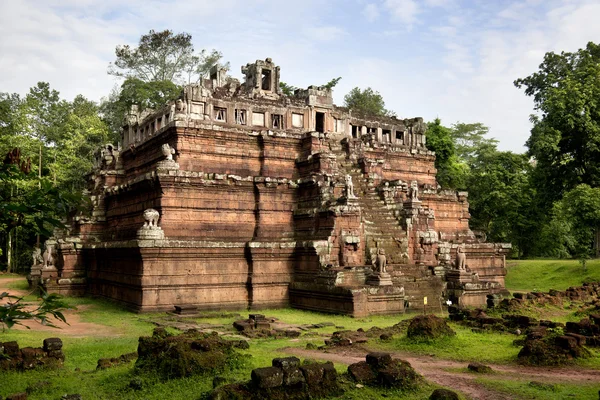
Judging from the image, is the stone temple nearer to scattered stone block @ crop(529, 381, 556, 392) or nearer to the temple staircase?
the temple staircase

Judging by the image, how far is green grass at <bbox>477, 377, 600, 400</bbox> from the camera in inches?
355

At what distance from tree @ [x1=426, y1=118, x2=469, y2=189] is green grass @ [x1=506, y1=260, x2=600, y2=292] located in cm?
1334

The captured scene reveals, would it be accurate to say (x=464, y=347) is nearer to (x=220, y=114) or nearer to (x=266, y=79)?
(x=220, y=114)

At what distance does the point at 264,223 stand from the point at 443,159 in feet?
104

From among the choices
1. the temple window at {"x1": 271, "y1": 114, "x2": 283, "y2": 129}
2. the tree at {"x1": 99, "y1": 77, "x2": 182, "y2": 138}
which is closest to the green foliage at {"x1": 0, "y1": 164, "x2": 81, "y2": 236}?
the temple window at {"x1": 271, "y1": 114, "x2": 283, "y2": 129}

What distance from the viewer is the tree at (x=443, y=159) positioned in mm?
50531

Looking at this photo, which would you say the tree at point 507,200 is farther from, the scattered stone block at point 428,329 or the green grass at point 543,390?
the green grass at point 543,390

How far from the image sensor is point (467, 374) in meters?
10.7

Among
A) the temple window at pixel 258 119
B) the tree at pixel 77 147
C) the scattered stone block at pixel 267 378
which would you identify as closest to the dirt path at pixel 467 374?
the scattered stone block at pixel 267 378

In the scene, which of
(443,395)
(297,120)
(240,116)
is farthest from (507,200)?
(443,395)

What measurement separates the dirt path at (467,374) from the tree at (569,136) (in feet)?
88.3

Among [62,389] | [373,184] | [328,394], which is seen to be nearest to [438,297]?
[373,184]

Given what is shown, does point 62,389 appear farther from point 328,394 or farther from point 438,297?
point 438,297

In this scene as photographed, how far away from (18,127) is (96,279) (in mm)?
26532
